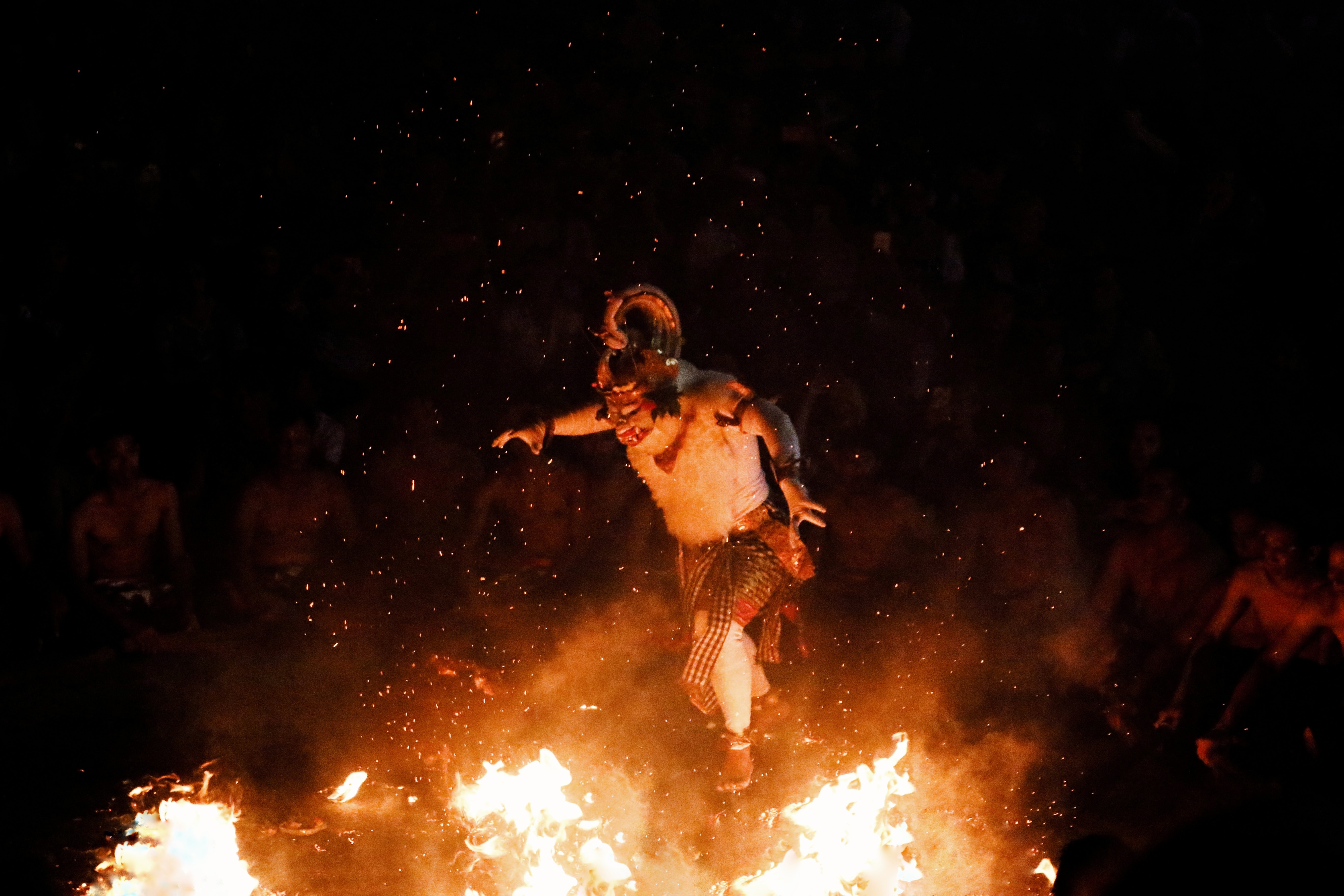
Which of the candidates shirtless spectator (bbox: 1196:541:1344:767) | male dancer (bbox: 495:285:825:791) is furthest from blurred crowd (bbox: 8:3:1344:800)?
male dancer (bbox: 495:285:825:791)

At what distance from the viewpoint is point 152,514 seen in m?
6.20

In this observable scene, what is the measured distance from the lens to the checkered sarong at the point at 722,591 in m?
5.01

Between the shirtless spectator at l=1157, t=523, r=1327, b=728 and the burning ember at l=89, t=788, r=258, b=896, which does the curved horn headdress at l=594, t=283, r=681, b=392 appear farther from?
the shirtless spectator at l=1157, t=523, r=1327, b=728

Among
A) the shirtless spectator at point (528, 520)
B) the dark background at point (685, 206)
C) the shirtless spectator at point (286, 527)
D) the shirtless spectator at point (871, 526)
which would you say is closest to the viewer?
the shirtless spectator at point (286, 527)

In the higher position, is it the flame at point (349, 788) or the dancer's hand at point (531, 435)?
the dancer's hand at point (531, 435)

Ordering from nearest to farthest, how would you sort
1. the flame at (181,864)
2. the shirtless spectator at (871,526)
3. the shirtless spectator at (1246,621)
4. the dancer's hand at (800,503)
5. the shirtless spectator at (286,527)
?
the flame at (181,864), the dancer's hand at (800,503), the shirtless spectator at (1246,621), the shirtless spectator at (286,527), the shirtless spectator at (871,526)

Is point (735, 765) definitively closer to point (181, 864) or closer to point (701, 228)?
point (181, 864)

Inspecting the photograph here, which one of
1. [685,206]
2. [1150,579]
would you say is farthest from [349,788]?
[685,206]

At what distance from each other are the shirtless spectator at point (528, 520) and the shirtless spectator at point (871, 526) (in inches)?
57.2

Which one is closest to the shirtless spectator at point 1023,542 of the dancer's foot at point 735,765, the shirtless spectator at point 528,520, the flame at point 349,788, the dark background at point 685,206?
the dark background at point 685,206

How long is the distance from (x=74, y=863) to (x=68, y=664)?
160 centimetres

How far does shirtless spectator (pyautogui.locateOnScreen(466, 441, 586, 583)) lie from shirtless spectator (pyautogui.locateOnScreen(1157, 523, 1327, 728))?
3.25 metres

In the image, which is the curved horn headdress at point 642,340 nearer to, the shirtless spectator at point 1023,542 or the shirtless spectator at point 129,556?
the shirtless spectator at point 1023,542

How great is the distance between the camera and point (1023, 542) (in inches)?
249
